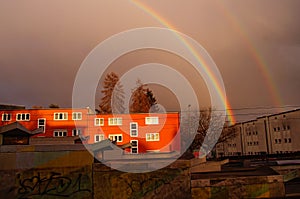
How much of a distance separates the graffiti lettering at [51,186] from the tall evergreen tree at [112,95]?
56.8m

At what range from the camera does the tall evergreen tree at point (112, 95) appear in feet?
233

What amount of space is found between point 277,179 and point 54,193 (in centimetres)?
1145

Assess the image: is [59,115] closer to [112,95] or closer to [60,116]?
[60,116]

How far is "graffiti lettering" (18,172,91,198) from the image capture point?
1363cm

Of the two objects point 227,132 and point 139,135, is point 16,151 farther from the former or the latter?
point 227,132

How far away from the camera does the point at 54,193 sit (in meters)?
13.9

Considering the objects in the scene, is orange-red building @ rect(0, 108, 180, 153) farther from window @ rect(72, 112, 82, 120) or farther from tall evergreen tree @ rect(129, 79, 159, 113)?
tall evergreen tree @ rect(129, 79, 159, 113)

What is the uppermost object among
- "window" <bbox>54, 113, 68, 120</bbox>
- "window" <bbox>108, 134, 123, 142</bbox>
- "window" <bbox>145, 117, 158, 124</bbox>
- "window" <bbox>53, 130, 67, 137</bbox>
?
"window" <bbox>54, 113, 68, 120</bbox>

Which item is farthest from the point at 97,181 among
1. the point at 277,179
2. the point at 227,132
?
the point at 227,132

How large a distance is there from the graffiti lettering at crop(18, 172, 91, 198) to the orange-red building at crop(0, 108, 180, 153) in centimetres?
3443

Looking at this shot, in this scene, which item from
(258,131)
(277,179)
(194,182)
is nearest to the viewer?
(194,182)

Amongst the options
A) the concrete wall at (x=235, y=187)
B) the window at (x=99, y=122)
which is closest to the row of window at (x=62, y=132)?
the window at (x=99, y=122)

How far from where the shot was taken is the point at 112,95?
72500mm

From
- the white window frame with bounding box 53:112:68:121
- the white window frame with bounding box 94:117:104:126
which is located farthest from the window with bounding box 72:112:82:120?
the white window frame with bounding box 94:117:104:126
